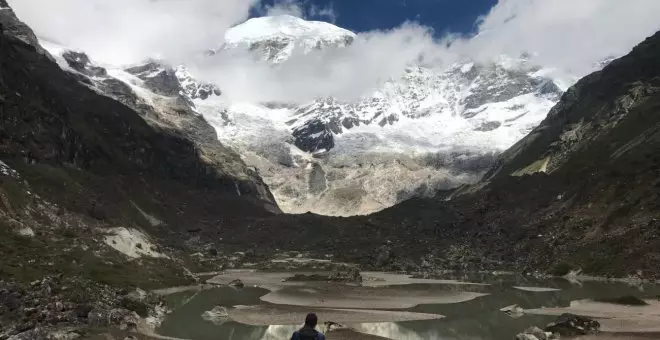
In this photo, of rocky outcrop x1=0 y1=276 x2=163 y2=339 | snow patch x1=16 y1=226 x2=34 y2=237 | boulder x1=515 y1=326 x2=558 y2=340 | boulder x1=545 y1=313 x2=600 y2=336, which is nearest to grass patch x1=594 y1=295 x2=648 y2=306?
boulder x1=545 y1=313 x2=600 y2=336

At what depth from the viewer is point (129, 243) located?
134375 millimetres

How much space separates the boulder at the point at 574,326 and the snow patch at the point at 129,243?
95.0 meters

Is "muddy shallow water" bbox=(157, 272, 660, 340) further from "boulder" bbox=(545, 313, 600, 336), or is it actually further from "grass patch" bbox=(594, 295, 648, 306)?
"boulder" bbox=(545, 313, 600, 336)

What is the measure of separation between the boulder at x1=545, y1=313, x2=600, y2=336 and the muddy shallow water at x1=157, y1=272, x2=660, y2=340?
414 cm

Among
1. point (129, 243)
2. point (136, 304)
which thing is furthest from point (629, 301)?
point (129, 243)

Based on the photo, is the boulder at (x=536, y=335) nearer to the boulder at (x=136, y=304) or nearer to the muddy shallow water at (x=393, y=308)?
the muddy shallow water at (x=393, y=308)

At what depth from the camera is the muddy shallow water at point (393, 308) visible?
5978 centimetres

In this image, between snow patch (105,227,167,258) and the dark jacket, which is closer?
the dark jacket

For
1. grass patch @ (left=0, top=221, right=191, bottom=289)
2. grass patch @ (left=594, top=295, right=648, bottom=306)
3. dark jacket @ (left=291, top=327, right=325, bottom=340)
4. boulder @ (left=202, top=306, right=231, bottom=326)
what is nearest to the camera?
dark jacket @ (left=291, top=327, right=325, bottom=340)

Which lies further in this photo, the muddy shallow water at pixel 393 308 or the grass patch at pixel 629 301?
the grass patch at pixel 629 301

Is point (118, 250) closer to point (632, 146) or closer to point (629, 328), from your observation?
point (629, 328)

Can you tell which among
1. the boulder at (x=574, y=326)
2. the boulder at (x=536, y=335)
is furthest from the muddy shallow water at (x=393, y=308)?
the boulder at (x=536, y=335)

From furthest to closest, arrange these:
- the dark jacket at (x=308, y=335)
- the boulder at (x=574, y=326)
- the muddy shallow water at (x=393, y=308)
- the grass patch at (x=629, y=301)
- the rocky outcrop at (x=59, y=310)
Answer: the grass patch at (x=629, y=301) < the muddy shallow water at (x=393, y=308) < the boulder at (x=574, y=326) < the rocky outcrop at (x=59, y=310) < the dark jacket at (x=308, y=335)

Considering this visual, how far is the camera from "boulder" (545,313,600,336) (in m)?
49.4
